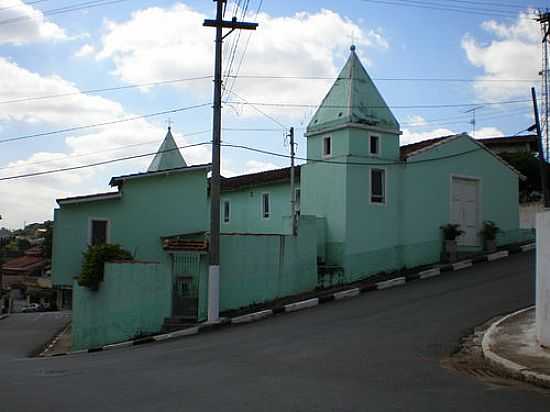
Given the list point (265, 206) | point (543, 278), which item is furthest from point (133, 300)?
point (543, 278)

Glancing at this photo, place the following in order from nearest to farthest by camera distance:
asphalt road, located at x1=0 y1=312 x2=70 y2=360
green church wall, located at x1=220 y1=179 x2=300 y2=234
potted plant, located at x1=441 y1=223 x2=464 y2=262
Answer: asphalt road, located at x1=0 y1=312 x2=70 y2=360
potted plant, located at x1=441 y1=223 x2=464 y2=262
green church wall, located at x1=220 y1=179 x2=300 y2=234

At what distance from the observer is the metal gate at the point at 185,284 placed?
2205 centimetres

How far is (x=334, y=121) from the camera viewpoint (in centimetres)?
2575

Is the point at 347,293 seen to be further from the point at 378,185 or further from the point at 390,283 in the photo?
the point at 378,185

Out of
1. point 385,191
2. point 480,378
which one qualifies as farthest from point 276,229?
point 480,378

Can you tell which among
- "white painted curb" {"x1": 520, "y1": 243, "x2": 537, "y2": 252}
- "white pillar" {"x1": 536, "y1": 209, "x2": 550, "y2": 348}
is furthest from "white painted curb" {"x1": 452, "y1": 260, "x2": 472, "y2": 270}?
"white pillar" {"x1": 536, "y1": 209, "x2": 550, "y2": 348}

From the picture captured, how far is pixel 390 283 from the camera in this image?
77.2 feet

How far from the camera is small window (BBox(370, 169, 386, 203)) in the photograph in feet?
83.9

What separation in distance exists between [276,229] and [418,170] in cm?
818

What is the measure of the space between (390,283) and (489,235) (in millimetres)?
6782

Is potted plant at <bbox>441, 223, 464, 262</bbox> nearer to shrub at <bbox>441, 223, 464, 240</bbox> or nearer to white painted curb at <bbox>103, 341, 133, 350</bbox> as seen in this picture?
shrub at <bbox>441, 223, 464, 240</bbox>

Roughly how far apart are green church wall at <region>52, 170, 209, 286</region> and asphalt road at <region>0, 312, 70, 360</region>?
2913 millimetres

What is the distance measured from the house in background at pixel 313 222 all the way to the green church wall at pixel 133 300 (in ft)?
0.11

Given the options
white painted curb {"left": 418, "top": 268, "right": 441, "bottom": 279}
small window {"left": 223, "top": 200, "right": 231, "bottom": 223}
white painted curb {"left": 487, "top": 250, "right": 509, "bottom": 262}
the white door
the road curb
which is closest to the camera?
the road curb
